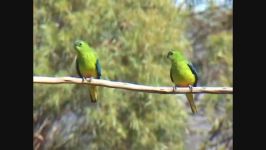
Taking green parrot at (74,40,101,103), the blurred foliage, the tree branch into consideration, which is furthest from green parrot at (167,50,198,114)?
the blurred foliage

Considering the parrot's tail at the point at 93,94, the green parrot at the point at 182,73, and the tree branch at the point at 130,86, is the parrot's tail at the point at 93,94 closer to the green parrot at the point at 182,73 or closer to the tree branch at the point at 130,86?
the tree branch at the point at 130,86

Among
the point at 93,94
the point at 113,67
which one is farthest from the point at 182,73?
the point at 113,67

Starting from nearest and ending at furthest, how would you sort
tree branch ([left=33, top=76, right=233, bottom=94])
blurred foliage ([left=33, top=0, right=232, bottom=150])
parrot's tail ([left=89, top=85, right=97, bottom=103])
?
tree branch ([left=33, top=76, right=233, bottom=94]) → parrot's tail ([left=89, top=85, right=97, bottom=103]) → blurred foliage ([left=33, top=0, right=232, bottom=150])

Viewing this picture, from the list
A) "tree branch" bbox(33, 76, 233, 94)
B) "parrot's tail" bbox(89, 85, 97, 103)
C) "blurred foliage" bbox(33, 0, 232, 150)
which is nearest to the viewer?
"tree branch" bbox(33, 76, 233, 94)

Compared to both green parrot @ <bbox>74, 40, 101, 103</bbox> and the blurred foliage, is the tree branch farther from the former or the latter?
the blurred foliage

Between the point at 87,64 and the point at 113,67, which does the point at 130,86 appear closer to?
the point at 87,64

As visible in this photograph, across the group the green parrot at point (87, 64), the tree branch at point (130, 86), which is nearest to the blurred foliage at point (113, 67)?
the green parrot at point (87, 64)

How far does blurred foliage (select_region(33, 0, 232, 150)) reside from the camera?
16.4ft

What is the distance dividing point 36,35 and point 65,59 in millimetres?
279

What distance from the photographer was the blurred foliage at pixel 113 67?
500 centimetres

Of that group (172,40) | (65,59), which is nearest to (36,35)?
(65,59)

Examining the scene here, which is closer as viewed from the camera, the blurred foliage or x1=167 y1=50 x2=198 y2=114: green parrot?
x1=167 y1=50 x2=198 y2=114: green parrot

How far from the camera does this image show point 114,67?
507 centimetres
